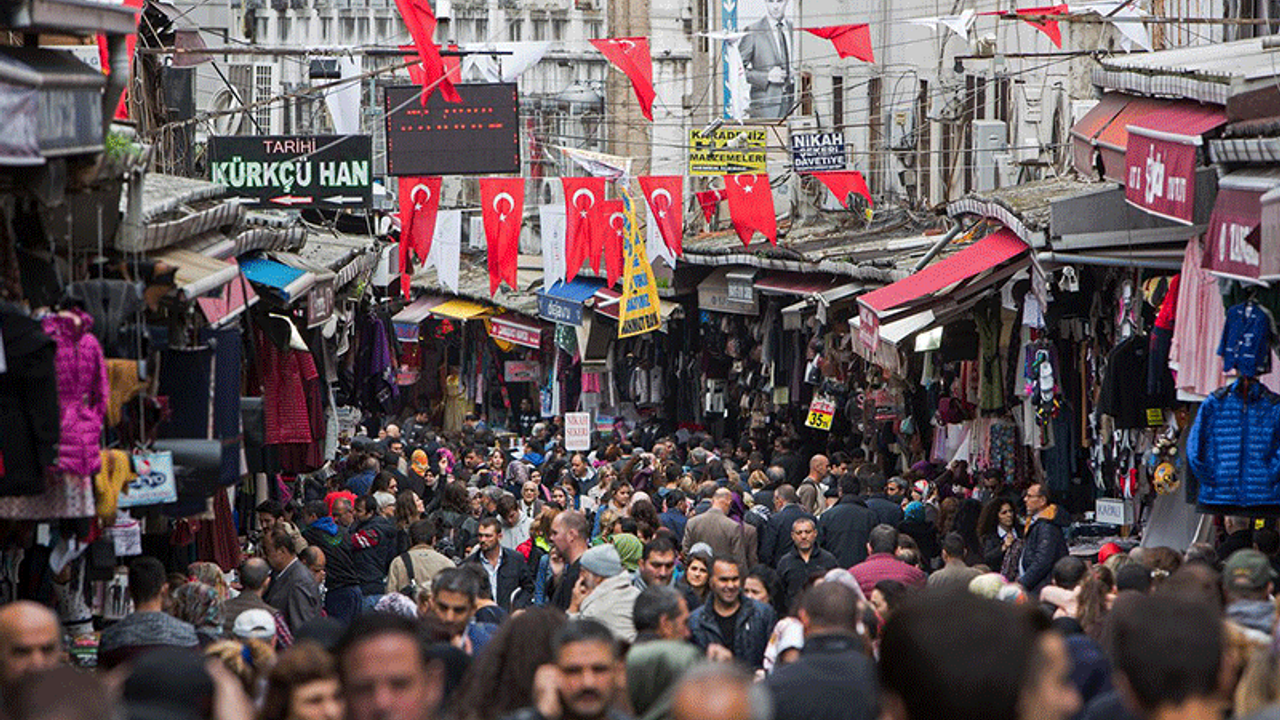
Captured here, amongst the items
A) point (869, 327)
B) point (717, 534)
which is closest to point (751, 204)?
point (869, 327)

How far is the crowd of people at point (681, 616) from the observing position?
552 cm

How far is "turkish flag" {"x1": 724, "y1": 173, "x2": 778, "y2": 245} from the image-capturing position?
29.8 m

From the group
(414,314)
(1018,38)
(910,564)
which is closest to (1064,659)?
(910,564)

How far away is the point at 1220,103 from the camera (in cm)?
1278

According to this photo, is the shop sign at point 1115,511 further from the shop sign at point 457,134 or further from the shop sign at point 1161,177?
the shop sign at point 457,134

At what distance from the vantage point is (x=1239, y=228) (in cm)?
1197

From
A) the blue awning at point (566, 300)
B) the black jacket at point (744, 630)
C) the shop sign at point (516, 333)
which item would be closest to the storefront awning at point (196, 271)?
the black jacket at point (744, 630)

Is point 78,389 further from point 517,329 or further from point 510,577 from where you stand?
point 517,329

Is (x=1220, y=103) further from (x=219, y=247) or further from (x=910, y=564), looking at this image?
(x=219, y=247)

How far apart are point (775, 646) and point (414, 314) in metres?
31.1

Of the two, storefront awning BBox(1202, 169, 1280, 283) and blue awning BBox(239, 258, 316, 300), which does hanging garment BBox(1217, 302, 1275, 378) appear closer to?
storefront awning BBox(1202, 169, 1280, 283)

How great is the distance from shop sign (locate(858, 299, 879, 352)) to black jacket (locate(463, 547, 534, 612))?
488cm

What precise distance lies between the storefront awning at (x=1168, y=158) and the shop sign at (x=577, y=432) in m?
16.1

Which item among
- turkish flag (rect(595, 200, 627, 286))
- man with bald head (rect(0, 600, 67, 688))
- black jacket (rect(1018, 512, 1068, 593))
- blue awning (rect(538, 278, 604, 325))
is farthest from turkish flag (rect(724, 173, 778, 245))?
man with bald head (rect(0, 600, 67, 688))
